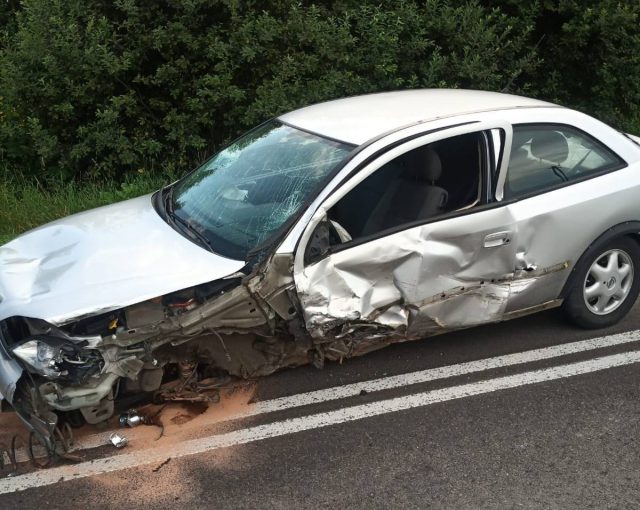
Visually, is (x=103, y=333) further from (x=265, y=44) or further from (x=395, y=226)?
(x=265, y=44)

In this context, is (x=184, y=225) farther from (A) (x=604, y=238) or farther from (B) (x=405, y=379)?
(A) (x=604, y=238)

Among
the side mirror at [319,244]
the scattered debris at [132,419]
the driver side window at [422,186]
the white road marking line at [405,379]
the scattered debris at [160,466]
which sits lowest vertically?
the scattered debris at [160,466]

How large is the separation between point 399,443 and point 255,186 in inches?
68.3

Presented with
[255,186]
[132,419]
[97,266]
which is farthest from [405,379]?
[97,266]

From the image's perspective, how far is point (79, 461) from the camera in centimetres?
359

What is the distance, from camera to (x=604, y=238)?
4.50 m

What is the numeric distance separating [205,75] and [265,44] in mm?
743

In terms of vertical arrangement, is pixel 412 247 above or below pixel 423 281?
above

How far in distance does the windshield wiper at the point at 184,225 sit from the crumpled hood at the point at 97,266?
6cm

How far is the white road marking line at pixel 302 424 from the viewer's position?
3502 millimetres

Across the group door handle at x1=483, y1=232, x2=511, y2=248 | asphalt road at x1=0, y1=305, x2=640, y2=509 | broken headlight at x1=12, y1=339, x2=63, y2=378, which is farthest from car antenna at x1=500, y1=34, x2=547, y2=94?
broken headlight at x1=12, y1=339, x2=63, y2=378

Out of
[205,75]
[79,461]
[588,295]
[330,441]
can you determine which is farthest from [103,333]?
[205,75]

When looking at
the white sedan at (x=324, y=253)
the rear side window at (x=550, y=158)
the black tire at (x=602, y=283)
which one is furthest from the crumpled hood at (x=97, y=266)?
the black tire at (x=602, y=283)

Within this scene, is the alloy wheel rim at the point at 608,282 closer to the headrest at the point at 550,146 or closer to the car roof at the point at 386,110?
the headrest at the point at 550,146
